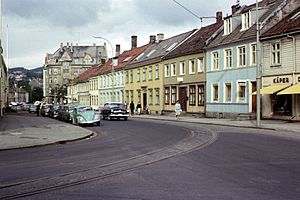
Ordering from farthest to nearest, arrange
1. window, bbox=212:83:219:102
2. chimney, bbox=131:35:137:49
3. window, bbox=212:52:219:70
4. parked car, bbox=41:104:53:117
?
chimney, bbox=131:35:137:49 → parked car, bbox=41:104:53:117 → window, bbox=212:83:219:102 → window, bbox=212:52:219:70

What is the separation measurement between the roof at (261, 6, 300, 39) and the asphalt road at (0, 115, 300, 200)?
1970 cm

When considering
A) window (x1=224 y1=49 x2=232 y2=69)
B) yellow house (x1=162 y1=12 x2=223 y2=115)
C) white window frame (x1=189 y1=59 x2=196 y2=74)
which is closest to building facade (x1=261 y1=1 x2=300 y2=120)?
window (x1=224 y1=49 x2=232 y2=69)

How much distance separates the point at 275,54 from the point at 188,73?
1583 cm

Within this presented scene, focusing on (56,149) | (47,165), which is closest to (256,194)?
(47,165)

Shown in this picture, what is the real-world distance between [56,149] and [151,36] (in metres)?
62.8

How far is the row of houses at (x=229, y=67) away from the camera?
124 feet

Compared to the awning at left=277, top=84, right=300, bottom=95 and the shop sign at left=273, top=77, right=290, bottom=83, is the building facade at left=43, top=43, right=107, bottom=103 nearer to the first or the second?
the shop sign at left=273, top=77, right=290, bottom=83

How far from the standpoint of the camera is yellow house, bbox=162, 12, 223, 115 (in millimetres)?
51406

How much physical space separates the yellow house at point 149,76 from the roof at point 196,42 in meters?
2.18

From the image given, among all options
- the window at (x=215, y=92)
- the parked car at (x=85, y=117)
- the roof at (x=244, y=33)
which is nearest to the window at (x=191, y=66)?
the roof at (x=244, y=33)

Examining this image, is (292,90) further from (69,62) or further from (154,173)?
(69,62)

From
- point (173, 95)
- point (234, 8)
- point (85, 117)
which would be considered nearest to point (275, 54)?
point (85, 117)

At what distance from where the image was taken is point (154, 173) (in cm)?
1216

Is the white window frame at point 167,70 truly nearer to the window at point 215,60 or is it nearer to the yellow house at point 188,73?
the yellow house at point 188,73
